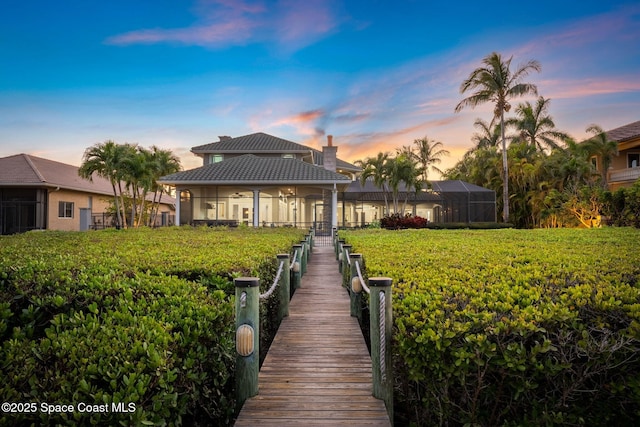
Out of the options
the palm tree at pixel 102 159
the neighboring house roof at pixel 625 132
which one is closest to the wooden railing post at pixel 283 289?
the palm tree at pixel 102 159

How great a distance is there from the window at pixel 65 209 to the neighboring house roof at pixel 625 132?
44.1m

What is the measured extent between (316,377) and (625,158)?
41.0m

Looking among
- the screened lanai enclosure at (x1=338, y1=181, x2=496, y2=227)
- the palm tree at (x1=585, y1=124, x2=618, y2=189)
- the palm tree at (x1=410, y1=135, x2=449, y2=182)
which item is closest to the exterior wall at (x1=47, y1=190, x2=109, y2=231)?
the screened lanai enclosure at (x1=338, y1=181, x2=496, y2=227)

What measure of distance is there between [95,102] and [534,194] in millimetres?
33871

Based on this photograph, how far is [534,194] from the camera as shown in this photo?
3381 centimetres

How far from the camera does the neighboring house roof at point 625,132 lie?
31834 mm

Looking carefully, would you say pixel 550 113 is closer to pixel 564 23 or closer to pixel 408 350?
pixel 564 23

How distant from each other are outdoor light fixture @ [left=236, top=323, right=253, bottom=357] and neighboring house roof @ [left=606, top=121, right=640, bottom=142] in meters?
37.6

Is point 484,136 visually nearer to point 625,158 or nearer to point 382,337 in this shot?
point 625,158

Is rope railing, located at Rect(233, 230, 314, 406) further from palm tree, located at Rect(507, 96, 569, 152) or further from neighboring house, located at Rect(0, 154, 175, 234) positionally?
palm tree, located at Rect(507, 96, 569, 152)

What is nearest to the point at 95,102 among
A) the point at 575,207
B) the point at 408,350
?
the point at 408,350

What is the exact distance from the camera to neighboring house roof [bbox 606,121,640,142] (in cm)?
3183

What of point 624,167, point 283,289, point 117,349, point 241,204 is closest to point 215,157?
point 241,204

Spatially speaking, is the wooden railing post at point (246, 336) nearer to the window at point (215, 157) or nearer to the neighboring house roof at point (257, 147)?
the neighboring house roof at point (257, 147)
